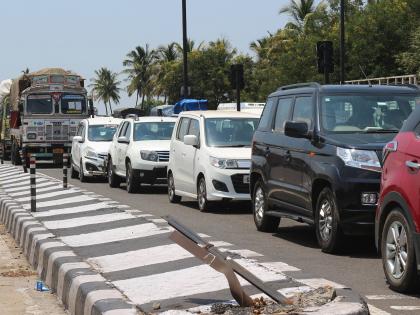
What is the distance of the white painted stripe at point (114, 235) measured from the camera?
1059 cm

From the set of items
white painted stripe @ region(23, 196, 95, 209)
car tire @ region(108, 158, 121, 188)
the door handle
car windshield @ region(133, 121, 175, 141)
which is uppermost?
the door handle

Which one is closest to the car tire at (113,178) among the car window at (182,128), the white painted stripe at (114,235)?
the car window at (182,128)

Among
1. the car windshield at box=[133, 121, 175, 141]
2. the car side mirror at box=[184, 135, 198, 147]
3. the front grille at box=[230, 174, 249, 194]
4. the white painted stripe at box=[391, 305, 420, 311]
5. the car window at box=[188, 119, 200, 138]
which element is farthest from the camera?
the car windshield at box=[133, 121, 175, 141]

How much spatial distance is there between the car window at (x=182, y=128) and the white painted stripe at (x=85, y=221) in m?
4.97

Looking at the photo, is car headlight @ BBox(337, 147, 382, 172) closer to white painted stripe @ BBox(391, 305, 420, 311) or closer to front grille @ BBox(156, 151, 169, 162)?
white painted stripe @ BBox(391, 305, 420, 311)

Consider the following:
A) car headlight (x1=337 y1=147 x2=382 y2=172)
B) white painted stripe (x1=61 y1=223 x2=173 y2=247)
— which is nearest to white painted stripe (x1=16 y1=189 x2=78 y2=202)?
white painted stripe (x1=61 y1=223 x2=173 y2=247)

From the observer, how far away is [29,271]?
10047 millimetres

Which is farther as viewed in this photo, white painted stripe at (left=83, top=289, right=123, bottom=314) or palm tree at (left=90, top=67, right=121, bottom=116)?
palm tree at (left=90, top=67, right=121, bottom=116)

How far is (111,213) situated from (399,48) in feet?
137

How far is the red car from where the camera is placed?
763 cm

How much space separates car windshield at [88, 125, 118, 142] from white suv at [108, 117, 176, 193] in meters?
3.48

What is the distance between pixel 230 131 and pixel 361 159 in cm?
717

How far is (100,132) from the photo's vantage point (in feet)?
92.5

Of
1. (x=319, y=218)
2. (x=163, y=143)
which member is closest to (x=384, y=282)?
(x=319, y=218)
